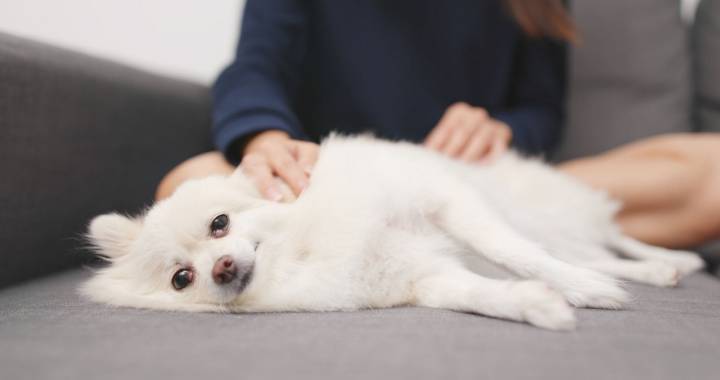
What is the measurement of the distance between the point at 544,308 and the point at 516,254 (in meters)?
0.17

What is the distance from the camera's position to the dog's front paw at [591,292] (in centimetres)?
101

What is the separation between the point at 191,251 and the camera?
1.18m

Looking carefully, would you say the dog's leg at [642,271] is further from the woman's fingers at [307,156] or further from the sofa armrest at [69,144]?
the sofa armrest at [69,144]

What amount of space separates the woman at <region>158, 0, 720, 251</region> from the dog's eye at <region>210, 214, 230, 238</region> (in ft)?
0.90

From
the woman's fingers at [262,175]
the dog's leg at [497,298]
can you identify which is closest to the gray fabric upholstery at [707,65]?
the dog's leg at [497,298]

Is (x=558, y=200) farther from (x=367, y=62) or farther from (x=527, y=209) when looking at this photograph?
(x=367, y=62)

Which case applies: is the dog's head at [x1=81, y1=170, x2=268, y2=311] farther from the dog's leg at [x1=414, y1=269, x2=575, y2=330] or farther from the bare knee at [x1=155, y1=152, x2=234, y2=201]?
the dog's leg at [x1=414, y1=269, x2=575, y2=330]

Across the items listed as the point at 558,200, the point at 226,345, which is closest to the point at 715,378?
the point at 226,345

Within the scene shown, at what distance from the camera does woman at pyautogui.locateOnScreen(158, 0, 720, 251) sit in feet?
5.06

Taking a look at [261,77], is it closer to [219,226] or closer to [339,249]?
[219,226]

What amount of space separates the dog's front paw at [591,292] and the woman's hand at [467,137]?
0.63m

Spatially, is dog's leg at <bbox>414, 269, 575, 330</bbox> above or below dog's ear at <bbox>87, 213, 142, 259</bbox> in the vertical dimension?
above

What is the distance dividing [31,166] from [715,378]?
57.8 inches

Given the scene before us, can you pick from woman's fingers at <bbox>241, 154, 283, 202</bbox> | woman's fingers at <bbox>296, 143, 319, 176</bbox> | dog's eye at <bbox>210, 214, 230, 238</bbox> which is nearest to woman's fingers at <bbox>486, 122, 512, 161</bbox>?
woman's fingers at <bbox>296, 143, 319, 176</bbox>
